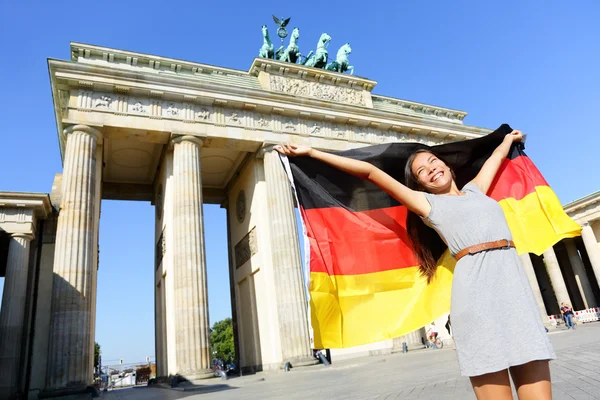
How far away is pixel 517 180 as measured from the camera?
436 centimetres

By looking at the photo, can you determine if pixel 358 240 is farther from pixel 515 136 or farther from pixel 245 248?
pixel 245 248

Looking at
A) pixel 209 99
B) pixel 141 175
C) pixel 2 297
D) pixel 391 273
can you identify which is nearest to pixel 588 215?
pixel 209 99

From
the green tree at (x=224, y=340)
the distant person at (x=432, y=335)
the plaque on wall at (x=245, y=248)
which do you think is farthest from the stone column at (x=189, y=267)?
the green tree at (x=224, y=340)

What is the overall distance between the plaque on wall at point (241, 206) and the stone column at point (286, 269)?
3.80 metres

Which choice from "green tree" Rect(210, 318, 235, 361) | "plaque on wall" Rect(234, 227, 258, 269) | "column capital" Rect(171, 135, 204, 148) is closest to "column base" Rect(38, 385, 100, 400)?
"plaque on wall" Rect(234, 227, 258, 269)

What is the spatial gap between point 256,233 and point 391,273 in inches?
681

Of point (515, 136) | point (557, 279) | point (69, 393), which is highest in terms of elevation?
point (557, 279)

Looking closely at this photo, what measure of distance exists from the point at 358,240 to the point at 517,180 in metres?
1.81

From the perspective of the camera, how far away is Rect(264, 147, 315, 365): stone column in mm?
17406

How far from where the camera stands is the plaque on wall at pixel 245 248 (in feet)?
70.3

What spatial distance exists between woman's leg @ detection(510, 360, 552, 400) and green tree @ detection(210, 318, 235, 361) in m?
85.8

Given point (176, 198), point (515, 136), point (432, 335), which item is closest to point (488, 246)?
point (515, 136)

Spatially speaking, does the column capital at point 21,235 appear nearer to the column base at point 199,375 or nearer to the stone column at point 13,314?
the stone column at point 13,314

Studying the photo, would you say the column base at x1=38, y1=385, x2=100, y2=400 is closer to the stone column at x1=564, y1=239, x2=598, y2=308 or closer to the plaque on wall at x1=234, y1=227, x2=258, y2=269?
the plaque on wall at x1=234, y1=227, x2=258, y2=269
